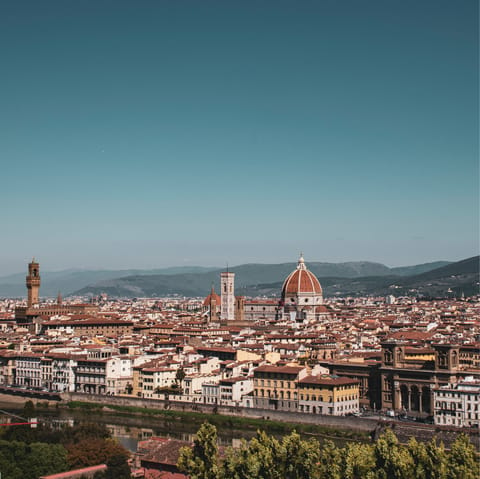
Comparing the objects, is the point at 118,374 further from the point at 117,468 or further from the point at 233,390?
the point at 117,468

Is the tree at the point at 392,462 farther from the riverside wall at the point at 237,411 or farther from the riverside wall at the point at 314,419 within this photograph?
the riverside wall at the point at 237,411

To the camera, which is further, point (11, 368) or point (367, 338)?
point (367, 338)

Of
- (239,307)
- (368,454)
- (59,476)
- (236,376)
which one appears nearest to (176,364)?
(236,376)

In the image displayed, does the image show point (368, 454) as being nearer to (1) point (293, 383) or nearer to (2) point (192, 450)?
(2) point (192, 450)

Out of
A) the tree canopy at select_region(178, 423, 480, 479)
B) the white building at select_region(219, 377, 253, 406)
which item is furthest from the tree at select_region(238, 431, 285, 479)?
the white building at select_region(219, 377, 253, 406)

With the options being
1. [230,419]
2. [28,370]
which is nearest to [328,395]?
[230,419]

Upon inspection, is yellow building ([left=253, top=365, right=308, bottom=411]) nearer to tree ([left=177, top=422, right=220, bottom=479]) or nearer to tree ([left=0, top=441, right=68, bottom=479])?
tree ([left=0, top=441, right=68, bottom=479])
